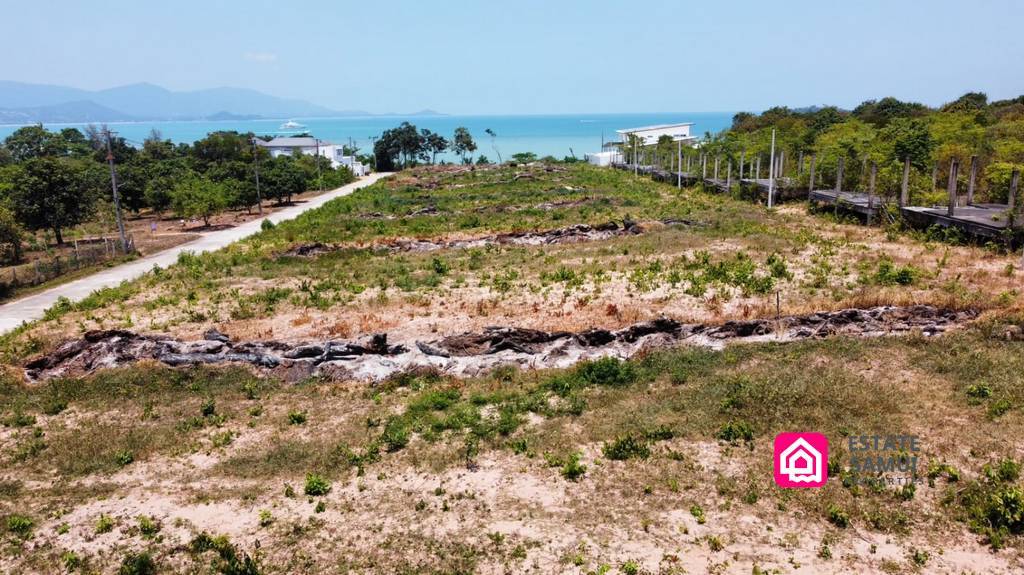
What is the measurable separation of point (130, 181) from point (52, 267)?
2812 cm

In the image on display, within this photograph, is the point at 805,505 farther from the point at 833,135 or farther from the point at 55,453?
the point at 833,135

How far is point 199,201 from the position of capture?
146 ft

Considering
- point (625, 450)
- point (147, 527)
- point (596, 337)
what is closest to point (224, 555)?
point (147, 527)

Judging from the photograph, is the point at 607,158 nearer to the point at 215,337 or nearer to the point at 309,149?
the point at 309,149

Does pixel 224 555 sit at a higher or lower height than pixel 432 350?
lower

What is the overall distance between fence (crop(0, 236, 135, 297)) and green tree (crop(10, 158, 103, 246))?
6149 millimetres

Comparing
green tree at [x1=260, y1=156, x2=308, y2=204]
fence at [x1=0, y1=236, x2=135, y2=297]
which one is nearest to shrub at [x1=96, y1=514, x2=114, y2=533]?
fence at [x1=0, y1=236, x2=135, y2=297]

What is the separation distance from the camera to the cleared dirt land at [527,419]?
27.2 ft

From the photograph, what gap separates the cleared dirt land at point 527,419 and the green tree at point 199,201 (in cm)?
2144

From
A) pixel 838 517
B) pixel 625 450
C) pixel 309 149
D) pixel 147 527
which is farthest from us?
pixel 309 149

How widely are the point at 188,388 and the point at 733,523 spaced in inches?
484

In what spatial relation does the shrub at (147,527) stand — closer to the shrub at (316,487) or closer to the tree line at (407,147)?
the shrub at (316,487)

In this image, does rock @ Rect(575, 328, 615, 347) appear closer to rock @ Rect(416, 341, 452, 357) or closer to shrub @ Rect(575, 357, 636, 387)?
shrub @ Rect(575, 357, 636, 387)

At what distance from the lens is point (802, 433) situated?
10648 mm
